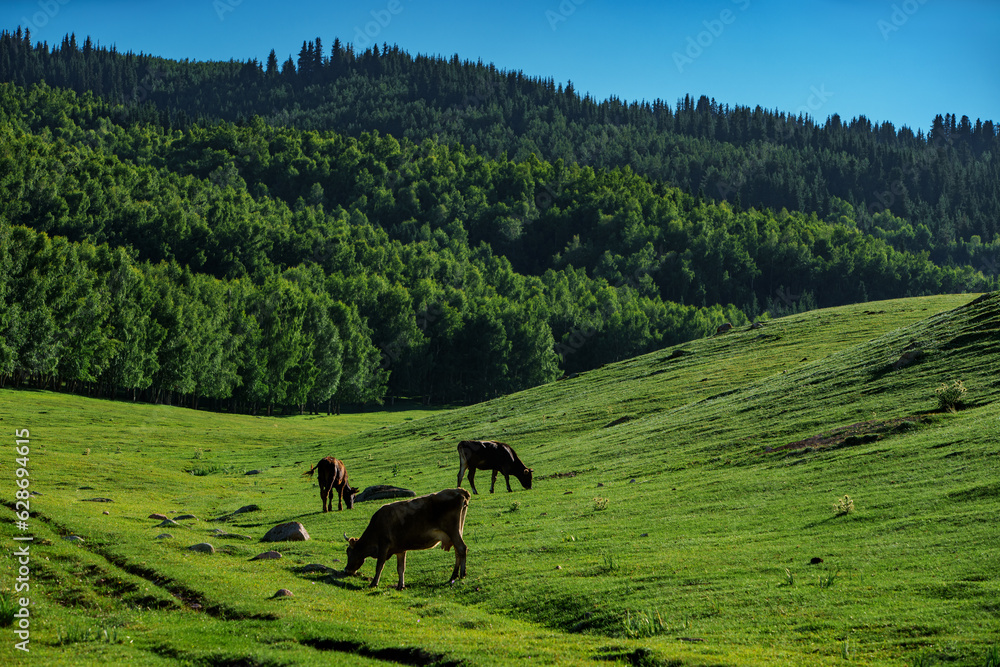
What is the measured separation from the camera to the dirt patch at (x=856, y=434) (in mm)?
32344

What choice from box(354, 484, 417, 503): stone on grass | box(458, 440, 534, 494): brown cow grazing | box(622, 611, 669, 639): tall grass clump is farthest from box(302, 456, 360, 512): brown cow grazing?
box(622, 611, 669, 639): tall grass clump

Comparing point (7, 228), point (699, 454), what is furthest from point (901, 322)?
point (7, 228)

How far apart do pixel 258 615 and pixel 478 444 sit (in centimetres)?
2084

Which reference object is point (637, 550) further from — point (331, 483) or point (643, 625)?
point (331, 483)

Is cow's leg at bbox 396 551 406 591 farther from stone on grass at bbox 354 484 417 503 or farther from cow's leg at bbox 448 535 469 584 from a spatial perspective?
stone on grass at bbox 354 484 417 503

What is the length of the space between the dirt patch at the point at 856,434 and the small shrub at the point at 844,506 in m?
9.35

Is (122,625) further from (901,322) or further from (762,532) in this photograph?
(901,322)

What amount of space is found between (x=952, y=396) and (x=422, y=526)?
25.8 meters

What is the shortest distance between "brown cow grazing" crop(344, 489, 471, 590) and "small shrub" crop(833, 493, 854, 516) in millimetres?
11381

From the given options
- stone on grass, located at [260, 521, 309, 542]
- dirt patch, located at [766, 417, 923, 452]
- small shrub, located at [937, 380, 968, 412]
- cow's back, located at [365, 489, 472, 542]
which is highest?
small shrub, located at [937, 380, 968, 412]

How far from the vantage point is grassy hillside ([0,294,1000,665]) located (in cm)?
1489

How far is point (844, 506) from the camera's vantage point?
23.2 meters

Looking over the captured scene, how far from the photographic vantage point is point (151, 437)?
7612 centimetres

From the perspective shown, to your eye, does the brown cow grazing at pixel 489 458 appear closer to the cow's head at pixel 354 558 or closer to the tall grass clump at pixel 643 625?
the cow's head at pixel 354 558
